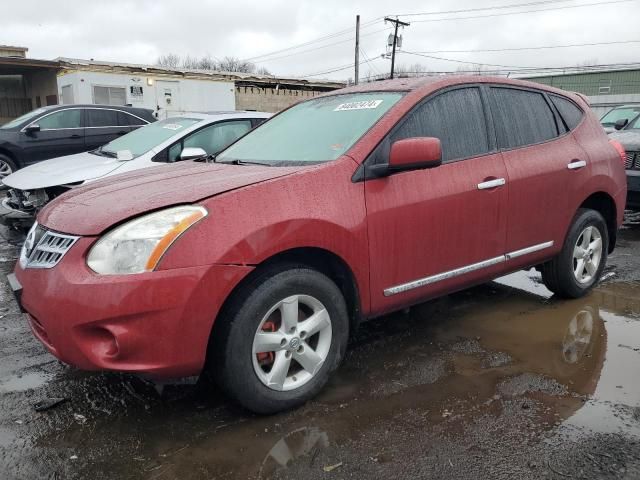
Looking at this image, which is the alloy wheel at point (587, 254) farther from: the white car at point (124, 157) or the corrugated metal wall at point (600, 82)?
the corrugated metal wall at point (600, 82)

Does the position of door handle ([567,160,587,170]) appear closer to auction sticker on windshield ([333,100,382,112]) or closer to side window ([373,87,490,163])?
side window ([373,87,490,163])

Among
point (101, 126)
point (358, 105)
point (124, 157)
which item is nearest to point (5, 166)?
point (101, 126)

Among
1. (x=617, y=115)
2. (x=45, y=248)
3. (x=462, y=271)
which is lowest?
(x=462, y=271)

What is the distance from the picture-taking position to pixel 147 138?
6516 millimetres

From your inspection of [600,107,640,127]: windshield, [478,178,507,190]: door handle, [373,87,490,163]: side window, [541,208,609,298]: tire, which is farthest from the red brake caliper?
[600,107,640,127]: windshield

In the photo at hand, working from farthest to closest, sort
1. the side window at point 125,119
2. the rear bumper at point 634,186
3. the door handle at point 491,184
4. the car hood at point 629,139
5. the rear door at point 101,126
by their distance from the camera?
the side window at point 125,119 → the rear door at point 101,126 → the car hood at point 629,139 → the rear bumper at point 634,186 → the door handle at point 491,184

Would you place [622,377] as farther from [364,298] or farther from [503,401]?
[364,298]

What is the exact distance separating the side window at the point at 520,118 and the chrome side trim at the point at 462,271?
747 millimetres

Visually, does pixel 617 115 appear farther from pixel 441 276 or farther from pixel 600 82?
pixel 600 82

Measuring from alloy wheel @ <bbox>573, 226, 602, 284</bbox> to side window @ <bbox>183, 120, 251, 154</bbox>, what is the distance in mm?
3889

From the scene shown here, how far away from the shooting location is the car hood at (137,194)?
2447mm

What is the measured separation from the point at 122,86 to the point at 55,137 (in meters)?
9.05

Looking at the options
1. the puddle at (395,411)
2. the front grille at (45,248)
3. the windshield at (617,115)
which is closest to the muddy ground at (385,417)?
the puddle at (395,411)

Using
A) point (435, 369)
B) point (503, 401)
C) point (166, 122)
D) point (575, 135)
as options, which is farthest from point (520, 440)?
point (166, 122)
